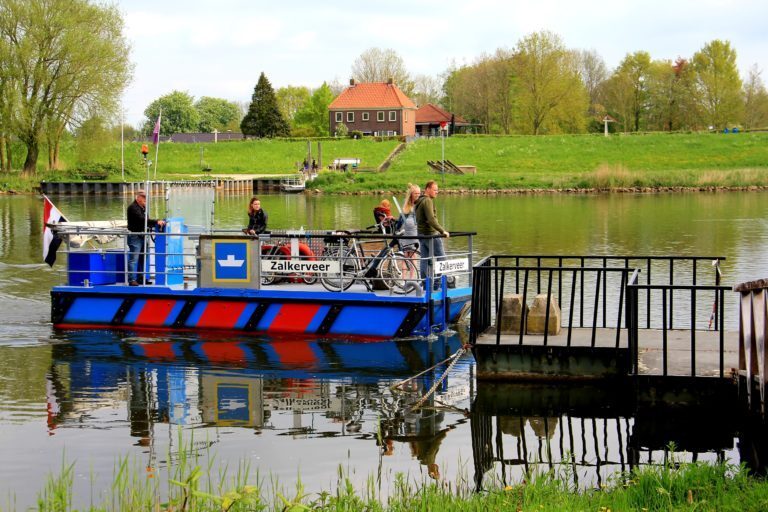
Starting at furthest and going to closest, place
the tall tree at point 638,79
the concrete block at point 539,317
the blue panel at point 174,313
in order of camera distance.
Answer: the tall tree at point 638,79
the blue panel at point 174,313
the concrete block at point 539,317

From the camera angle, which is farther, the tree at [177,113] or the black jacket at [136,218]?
the tree at [177,113]

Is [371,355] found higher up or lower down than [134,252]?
lower down

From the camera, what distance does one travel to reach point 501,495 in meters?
8.46

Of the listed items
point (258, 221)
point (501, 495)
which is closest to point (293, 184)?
point (258, 221)

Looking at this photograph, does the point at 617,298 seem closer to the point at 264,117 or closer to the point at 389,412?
the point at 389,412

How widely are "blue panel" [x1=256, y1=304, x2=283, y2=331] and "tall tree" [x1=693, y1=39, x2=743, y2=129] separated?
346 ft

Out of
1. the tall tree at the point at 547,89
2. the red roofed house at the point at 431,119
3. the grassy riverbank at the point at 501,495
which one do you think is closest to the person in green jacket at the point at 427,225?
the grassy riverbank at the point at 501,495

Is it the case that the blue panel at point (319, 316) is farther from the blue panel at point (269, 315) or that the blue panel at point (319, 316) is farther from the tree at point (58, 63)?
the tree at point (58, 63)

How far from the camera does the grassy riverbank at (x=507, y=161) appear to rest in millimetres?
68812

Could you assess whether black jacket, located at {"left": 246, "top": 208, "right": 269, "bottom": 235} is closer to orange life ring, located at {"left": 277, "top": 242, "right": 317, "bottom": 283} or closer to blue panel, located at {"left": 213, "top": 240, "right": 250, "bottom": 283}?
orange life ring, located at {"left": 277, "top": 242, "right": 317, "bottom": 283}

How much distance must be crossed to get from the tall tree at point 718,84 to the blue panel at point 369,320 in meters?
105

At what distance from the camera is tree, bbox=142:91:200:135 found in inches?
6388

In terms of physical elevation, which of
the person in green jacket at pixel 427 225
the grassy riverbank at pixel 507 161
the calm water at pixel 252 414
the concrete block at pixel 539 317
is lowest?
the calm water at pixel 252 414

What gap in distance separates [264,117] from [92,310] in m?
101
